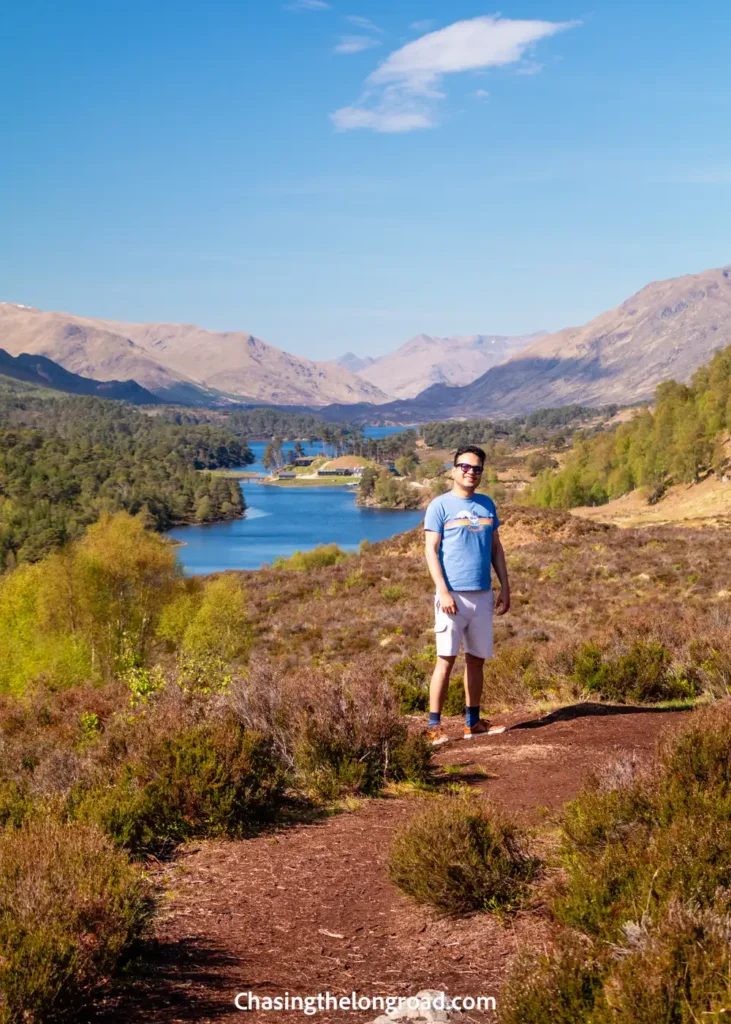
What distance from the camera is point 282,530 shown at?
11006 cm

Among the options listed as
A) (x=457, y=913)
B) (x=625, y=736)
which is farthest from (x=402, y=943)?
(x=625, y=736)

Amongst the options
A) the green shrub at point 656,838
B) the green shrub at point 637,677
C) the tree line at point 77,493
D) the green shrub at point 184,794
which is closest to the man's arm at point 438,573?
the green shrub at point 184,794

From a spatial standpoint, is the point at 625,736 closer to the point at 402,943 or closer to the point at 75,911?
the point at 402,943

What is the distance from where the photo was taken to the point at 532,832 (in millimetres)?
4344

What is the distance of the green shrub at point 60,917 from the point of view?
8.88ft

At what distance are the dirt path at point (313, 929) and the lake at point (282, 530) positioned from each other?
226 ft

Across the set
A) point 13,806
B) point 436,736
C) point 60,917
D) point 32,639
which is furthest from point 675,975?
point 32,639

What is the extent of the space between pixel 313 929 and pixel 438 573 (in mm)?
3211

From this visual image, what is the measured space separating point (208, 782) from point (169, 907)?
0.99 m

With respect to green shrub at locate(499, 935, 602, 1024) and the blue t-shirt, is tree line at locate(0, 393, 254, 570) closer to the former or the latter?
the blue t-shirt

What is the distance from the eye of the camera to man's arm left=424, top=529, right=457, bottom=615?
20.9 ft

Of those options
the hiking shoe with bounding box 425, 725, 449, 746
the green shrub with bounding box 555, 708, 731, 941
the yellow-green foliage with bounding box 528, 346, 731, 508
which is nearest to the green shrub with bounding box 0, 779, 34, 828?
the hiking shoe with bounding box 425, 725, 449, 746

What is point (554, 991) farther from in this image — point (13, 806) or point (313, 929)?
point (13, 806)

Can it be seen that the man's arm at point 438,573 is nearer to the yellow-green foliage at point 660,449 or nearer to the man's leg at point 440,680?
the man's leg at point 440,680
